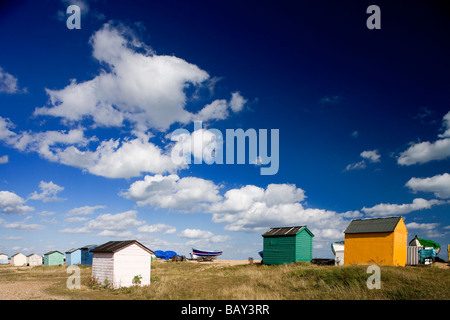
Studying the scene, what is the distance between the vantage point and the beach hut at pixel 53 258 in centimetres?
6103

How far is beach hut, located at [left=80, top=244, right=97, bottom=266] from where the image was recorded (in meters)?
53.1

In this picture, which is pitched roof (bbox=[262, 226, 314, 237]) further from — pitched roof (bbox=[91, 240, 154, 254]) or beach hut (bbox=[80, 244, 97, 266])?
beach hut (bbox=[80, 244, 97, 266])

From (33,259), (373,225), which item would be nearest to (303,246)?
(373,225)

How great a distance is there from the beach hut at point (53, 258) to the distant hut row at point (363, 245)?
48496mm

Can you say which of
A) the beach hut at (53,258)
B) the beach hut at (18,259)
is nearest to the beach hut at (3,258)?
the beach hut at (18,259)

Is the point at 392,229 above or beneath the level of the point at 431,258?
above

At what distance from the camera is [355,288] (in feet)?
57.2

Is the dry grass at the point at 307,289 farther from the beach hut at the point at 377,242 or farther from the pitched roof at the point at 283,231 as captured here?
the pitched roof at the point at 283,231

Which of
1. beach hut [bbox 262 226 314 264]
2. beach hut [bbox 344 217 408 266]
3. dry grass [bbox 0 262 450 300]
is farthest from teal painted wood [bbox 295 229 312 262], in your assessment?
dry grass [bbox 0 262 450 300]
